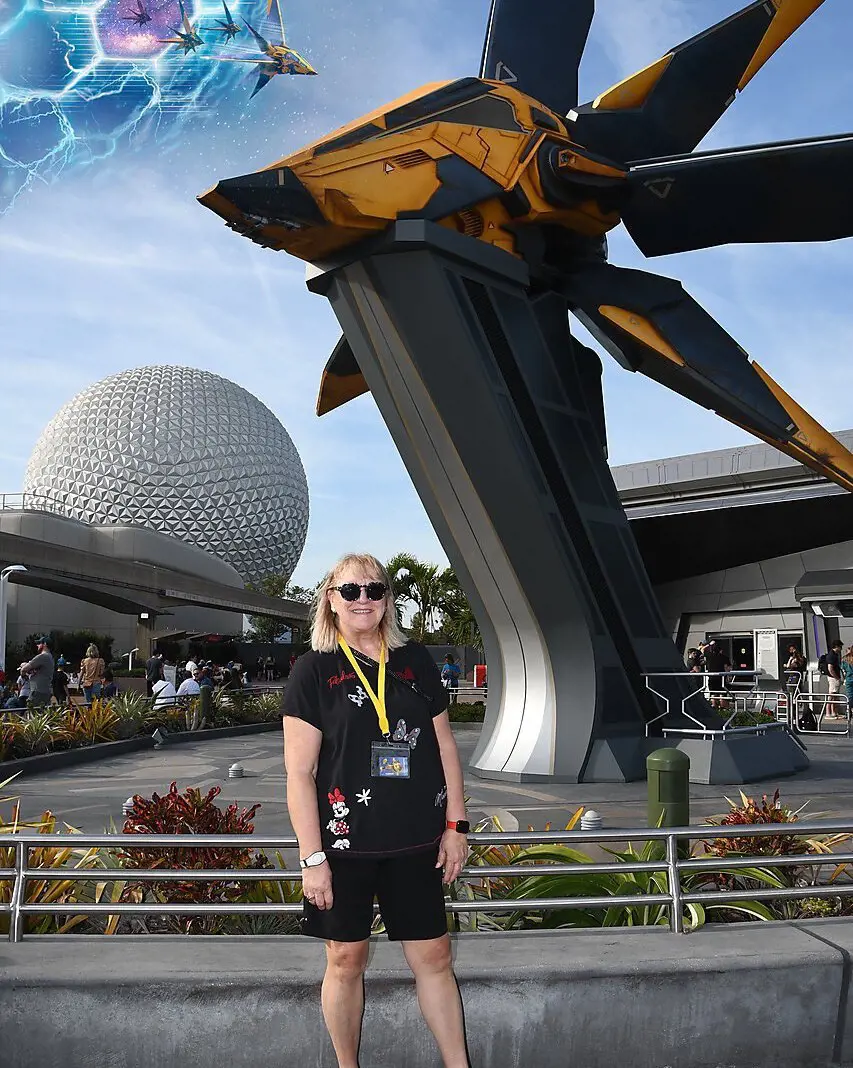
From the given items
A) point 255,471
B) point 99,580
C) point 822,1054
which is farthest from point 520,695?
point 255,471

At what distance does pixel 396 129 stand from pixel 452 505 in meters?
4.04

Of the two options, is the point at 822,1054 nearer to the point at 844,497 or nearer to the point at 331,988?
the point at 331,988

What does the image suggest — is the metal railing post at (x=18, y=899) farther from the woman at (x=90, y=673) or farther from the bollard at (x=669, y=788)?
the woman at (x=90, y=673)

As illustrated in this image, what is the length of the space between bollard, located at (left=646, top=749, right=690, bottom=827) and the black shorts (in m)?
3.19

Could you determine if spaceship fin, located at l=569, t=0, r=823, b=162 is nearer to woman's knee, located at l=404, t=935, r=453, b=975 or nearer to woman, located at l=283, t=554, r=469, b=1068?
woman, located at l=283, t=554, r=469, b=1068

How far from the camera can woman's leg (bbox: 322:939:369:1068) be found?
327 cm

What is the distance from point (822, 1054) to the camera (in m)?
4.04

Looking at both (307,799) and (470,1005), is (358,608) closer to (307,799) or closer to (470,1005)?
(307,799)

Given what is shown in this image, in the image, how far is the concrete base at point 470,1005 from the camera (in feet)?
12.3

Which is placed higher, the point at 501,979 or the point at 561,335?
the point at 561,335

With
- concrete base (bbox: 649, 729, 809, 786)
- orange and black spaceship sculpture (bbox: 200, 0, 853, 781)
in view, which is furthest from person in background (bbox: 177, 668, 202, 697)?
concrete base (bbox: 649, 729, 809, 786)

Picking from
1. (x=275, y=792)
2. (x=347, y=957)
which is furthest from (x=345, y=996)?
(x=275, y=792)

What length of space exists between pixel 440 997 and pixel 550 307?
9500mm

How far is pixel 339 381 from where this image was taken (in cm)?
1319
